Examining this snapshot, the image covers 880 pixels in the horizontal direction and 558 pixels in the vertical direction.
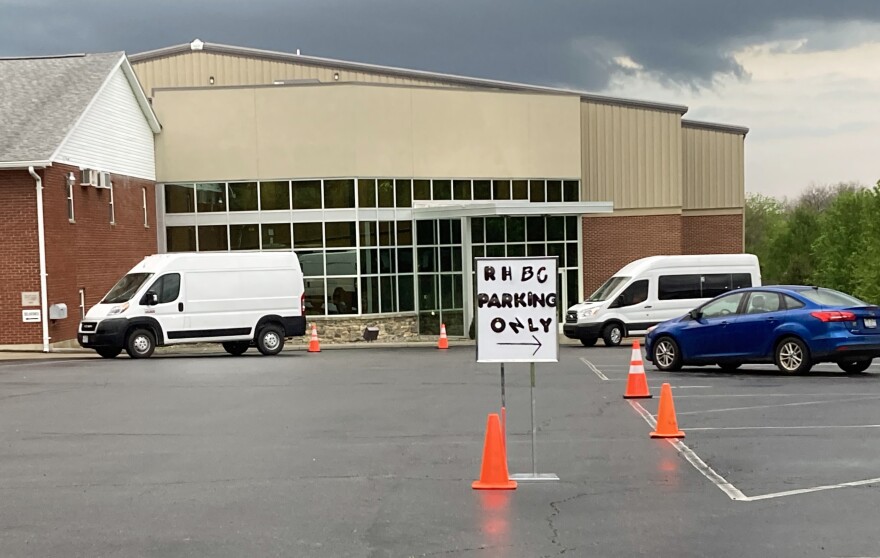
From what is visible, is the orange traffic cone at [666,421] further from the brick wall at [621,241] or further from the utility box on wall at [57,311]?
the brick wall at [621,241]

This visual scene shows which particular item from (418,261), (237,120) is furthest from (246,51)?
(418,261)

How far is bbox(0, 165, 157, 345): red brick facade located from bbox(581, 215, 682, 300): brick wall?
18.4 m

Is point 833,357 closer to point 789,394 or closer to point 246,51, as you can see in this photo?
point 789,394

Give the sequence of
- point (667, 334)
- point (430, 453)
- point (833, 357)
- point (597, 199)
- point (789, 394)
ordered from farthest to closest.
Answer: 1. point (597, 199)
2. point (667, 334)
3. point (833, 357)
4. point (789, 394)
5. point (430, 453)

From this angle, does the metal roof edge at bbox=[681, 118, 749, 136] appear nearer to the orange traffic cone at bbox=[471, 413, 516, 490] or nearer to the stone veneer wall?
the stone veneer wall

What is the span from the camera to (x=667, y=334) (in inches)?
787

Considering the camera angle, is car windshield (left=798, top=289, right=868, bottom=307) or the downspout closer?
car windshield (left=798, top=289, right=868, bottom=307)

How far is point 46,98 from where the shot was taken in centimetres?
3164

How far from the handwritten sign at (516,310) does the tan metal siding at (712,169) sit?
3936 centimetres

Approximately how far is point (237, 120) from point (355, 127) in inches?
159

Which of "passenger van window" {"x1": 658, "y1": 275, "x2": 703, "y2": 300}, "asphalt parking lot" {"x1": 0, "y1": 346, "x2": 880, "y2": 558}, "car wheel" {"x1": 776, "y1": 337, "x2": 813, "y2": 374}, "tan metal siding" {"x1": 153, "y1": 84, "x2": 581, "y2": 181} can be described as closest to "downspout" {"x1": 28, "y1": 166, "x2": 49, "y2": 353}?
"tan metal siding" {"x1": 153, "y1": 84, "x2": 581, "y2": 181}

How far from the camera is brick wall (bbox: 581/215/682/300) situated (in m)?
43.4

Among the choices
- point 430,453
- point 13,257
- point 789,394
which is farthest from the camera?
point 13,257

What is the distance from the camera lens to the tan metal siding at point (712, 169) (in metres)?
47.5
